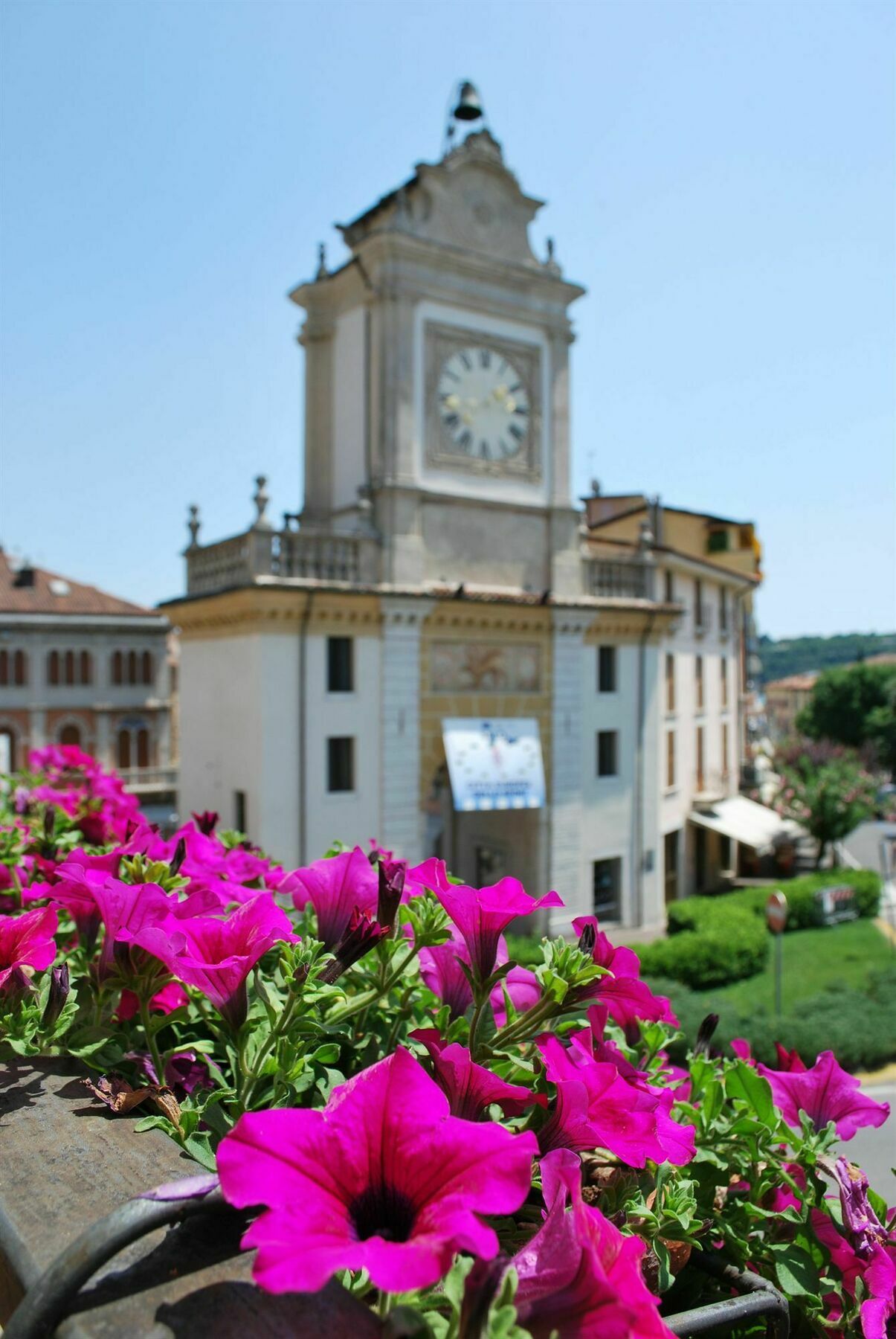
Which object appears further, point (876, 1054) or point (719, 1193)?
point (876, 1054)

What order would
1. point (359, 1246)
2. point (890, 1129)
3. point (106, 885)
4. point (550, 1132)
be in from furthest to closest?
point (890, 1129)
point (106, 885)
point (550, 1132)
point (359, 1246)

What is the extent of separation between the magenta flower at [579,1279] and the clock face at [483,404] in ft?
62.9

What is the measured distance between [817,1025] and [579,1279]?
14377mm

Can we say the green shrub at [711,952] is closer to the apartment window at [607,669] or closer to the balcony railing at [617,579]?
the apartment window at [607,669]

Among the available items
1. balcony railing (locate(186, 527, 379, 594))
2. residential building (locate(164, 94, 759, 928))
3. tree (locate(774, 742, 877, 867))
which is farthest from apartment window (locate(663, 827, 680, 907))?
balcony railing (locate(186, 527, 379, 594))

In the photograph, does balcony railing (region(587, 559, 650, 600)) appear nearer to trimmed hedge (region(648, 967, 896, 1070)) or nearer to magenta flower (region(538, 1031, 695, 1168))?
trimmed hedge (region(648, 967, 896, 1070))

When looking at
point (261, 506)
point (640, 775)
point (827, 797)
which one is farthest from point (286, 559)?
point (827, 797)

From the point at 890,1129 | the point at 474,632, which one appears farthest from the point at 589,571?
the point at 890,1129

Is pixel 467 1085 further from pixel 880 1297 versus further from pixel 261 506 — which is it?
pixel 261 506

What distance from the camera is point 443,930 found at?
5.43ft

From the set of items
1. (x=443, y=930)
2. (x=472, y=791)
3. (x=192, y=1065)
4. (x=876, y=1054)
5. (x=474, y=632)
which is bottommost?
(x=876, y=1054)

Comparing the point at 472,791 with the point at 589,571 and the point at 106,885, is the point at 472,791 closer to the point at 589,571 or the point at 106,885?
the point at 589,571

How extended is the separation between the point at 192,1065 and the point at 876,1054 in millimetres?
14449

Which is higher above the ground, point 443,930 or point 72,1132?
point 443,930
